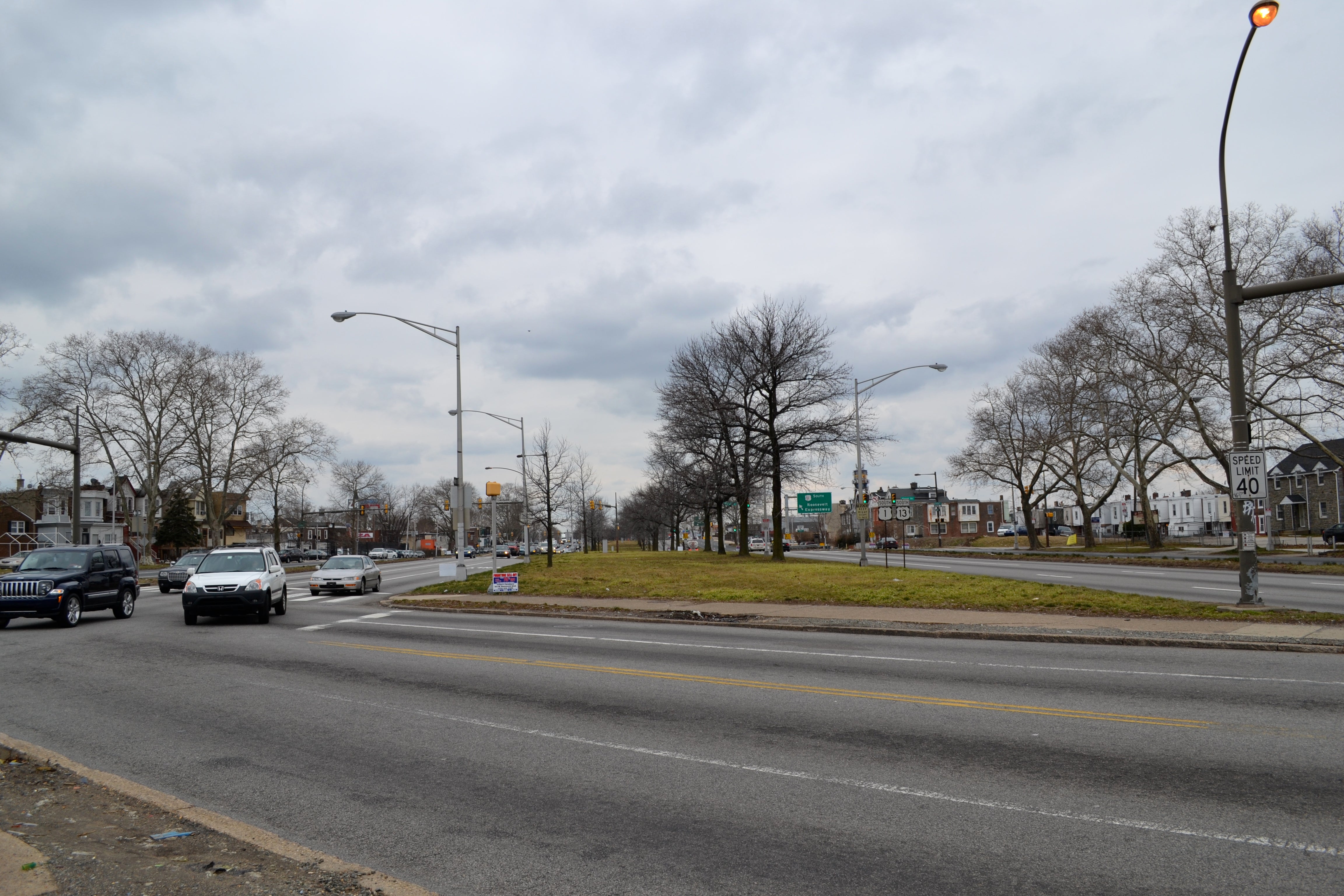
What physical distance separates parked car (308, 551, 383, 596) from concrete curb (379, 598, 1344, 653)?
12253mm

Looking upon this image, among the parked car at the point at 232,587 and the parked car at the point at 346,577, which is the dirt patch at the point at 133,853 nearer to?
the parked car at the point at 232,587

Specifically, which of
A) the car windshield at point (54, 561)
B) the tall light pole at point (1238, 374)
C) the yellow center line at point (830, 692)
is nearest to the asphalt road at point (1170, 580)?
the tall light pole at point (1238, 374)

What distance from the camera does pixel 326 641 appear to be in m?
15.7

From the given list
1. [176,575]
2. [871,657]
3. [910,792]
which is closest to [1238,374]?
[871,657]

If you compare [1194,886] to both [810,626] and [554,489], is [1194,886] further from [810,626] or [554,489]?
[554,489]

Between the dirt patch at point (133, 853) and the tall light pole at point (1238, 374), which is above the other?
the tall light pole at point (1238, 374)

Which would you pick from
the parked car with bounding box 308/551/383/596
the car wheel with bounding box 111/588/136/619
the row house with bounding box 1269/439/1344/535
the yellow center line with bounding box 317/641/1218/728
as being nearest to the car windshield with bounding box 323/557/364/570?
the parked car with bounding box 308/551/383/596

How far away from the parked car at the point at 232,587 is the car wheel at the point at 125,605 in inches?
68.0

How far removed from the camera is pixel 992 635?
15.3 m

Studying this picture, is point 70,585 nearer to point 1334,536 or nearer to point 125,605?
point 125,605

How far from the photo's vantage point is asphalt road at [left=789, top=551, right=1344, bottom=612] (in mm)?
20938

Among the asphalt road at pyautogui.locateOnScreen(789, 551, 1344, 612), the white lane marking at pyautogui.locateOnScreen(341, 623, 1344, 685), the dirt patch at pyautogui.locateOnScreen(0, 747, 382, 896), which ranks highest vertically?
the dirt patch at pyautogui.locateOnScreen(0, 747, 382, 896)

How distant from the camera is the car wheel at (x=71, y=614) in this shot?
750 inches

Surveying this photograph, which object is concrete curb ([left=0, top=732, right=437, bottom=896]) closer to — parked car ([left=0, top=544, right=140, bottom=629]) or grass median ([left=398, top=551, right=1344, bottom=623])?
parked car ([left=0, top=544, right=140, bottom=629])
